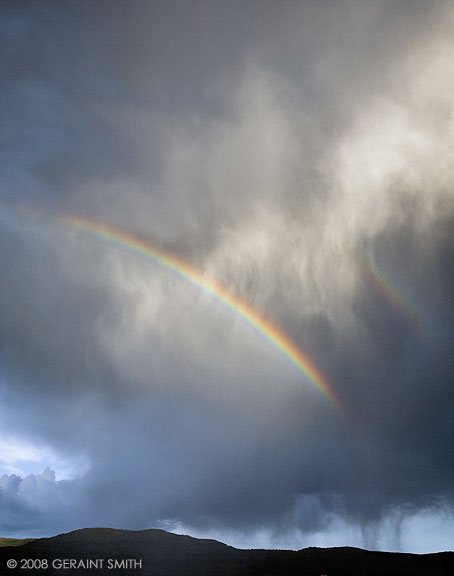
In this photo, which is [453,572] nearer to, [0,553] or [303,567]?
[303,567]

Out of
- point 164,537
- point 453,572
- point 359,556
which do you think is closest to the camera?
point 453,572

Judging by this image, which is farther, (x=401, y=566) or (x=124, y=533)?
(x=124, y=533)

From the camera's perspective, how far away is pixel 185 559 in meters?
170

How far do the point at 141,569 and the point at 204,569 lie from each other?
2146 cm

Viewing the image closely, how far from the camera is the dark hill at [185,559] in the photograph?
151625 millimetres

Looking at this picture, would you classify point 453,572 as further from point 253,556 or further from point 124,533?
point 124,533

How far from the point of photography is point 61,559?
158000 millimetres

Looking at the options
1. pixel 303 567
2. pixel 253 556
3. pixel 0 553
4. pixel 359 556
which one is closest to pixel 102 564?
pixel 0 553

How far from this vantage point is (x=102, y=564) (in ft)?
513

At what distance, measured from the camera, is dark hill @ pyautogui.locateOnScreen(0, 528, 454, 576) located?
15162 centimetres

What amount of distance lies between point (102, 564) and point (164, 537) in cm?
4087

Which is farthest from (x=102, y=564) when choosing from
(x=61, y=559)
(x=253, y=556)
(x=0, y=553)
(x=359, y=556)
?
(x=359, y=556)

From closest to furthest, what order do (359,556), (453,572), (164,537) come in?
(453,572)
(359,556)
(164,537)

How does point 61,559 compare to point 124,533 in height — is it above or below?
below
